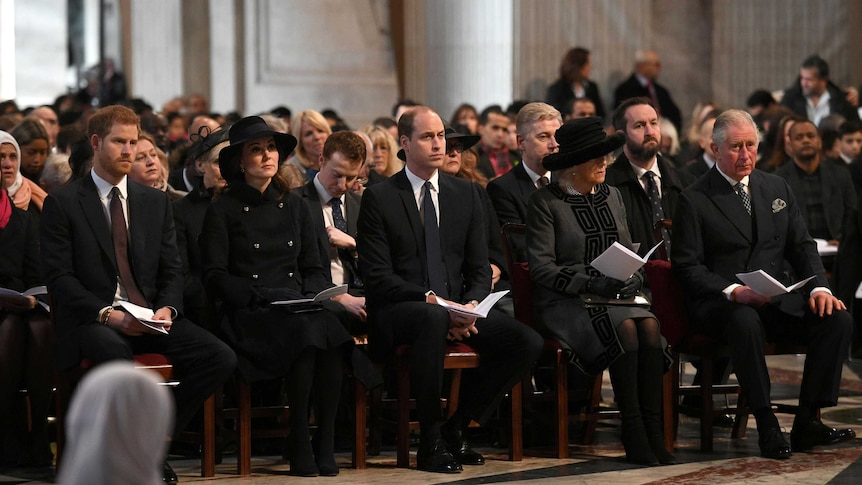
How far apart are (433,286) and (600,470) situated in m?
1.09

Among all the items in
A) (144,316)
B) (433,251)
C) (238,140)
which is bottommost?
(144,316)

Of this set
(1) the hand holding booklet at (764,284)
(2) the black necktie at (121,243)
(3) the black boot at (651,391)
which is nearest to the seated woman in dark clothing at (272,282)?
(2) the black necktie at (121,243)

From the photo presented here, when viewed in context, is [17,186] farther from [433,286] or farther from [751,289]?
[751,289]

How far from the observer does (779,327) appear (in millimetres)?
6848

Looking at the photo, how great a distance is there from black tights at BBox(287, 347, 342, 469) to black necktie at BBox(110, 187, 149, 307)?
2.31ft

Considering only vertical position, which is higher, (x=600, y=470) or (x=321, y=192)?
(x=321, y=192)

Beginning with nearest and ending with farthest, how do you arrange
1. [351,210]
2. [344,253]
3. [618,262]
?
[618,262] < [344,253] < [351,210]

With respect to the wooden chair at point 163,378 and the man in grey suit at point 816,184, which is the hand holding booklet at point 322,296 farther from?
the man in grey suit at point 816,184

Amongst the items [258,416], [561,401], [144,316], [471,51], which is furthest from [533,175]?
[471,51]

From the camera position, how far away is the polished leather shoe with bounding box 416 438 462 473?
248 inches

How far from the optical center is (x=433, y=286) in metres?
6.69

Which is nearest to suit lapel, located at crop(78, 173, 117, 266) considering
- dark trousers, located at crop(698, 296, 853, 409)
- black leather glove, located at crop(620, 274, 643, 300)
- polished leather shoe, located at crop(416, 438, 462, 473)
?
polished leather shoe, located at crop(416, 438, 462, 473)

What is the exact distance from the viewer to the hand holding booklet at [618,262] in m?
6.26

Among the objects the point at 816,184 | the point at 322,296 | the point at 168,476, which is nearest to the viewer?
the point at 168,476
